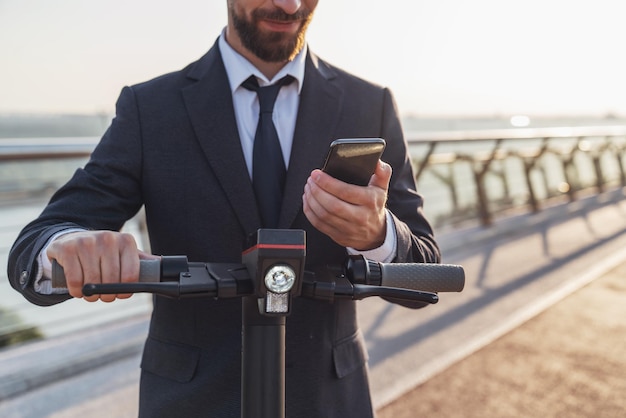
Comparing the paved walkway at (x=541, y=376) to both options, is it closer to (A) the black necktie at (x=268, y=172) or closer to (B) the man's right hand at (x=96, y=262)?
(A) the black necktie at (x=268, y=172)

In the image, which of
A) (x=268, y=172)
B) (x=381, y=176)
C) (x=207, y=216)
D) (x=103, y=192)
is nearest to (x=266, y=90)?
(x=268, y=172)

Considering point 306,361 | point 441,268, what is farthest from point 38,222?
point 441,268

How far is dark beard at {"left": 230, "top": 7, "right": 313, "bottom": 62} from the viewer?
4.48 ft

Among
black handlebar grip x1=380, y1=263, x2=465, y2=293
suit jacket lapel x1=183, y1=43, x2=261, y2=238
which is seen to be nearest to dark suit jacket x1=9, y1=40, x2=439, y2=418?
suit jacket lapel x1=183, y1=43, x2=261, y2=238

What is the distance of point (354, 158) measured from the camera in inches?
33.8

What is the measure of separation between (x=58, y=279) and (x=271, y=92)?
713 millimetres

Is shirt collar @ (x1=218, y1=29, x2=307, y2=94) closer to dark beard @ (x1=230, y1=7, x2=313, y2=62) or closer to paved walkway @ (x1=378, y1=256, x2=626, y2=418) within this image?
dark beard @ (x1=230, y1=7, x2=313, y2=62)

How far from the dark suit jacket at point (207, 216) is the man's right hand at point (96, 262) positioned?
0.40 m

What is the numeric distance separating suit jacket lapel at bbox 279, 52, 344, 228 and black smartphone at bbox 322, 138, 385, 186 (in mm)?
435

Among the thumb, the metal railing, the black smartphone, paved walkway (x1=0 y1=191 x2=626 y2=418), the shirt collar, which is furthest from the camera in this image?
the metal railing

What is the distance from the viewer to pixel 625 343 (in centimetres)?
350

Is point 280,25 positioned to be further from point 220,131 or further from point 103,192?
point 103,192

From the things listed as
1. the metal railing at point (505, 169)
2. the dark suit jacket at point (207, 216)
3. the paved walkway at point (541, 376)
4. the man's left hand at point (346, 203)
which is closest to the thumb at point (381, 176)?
the man's left hand at point (346, 203)

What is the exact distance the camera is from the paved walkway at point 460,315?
2936 mm
